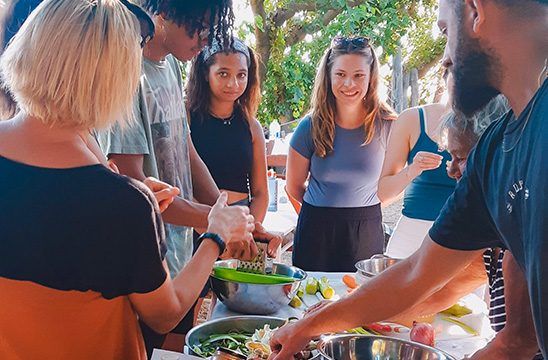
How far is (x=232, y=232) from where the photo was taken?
6.02ft

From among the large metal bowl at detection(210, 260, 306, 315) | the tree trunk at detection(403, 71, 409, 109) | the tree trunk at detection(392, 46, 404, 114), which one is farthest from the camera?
the tree trunk at detection(403, 71, 409, 109)

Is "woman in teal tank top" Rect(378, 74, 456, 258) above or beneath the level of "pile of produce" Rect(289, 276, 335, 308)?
above

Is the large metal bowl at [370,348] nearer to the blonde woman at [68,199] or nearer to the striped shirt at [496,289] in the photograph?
the striped shirt at [496,289]

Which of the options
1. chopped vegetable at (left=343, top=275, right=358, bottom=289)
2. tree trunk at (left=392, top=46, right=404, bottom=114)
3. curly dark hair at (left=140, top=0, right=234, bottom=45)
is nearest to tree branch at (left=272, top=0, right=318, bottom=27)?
tree trunk at (left=392, top=46, right=404, bottom=114)

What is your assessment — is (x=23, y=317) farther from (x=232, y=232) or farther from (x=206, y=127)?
(x=206, y=127)

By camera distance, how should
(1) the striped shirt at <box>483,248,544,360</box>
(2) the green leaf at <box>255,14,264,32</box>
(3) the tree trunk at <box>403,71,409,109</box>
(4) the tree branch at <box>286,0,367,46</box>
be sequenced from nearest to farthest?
(1) the striped shirt at <box>483,248,544,360</box> < (2) the green leaf at <box>255,14,264,32</box> < (4) the tree branch at <box>286,0,367,46</box> < (3) the tree trunk at <box>403,71,409,109</box>

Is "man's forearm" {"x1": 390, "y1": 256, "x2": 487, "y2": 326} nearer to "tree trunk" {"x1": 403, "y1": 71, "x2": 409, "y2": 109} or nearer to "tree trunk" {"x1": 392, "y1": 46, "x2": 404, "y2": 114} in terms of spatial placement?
"tree trunk" {"x1": 392, "y1": 46, "x2": 404, "y2": 114}

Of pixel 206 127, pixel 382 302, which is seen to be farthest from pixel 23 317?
pixel 206 127

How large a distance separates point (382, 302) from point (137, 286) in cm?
65

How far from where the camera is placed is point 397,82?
8281 millimetres

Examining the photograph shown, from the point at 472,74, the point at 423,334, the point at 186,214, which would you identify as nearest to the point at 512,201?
the point at 472,74

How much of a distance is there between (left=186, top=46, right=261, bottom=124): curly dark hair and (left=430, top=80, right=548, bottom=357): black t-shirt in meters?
1.90

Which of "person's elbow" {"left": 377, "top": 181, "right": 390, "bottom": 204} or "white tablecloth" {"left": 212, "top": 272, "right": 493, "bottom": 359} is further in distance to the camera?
"person's elbow" {"left": 377, "top": 181, "right": 390, "bottom": 204}

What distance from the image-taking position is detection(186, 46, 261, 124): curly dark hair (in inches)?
120
